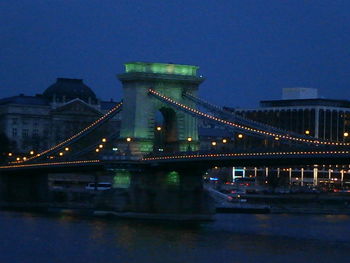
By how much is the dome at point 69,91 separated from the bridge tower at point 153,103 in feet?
234

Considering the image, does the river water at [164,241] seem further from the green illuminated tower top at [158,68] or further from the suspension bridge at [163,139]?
the green illuminated tower top at [158,68]

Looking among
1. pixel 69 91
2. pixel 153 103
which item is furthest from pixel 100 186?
pixel 69 91

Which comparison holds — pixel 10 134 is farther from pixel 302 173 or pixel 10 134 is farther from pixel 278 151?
pixel 278 151

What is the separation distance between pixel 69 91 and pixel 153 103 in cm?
7537

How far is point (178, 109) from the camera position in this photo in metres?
104

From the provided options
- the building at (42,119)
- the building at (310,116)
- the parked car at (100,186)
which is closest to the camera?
the parked car at (100,186)

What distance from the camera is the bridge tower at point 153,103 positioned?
105 meters

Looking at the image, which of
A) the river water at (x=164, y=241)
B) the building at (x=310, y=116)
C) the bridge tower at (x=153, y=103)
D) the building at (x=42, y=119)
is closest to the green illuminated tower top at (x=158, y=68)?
the bridge tower at (x=153, y=103)

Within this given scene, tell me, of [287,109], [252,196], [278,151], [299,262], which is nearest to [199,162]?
[278,151]

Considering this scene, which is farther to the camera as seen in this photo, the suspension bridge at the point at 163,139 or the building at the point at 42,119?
the building at the point at 42,119

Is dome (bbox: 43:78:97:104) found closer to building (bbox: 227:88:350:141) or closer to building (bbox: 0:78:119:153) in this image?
building (bbox: 0:78:119:153)

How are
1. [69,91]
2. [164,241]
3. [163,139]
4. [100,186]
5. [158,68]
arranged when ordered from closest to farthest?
[164,241], [158,68], [163,139], [100,186], [69,91]

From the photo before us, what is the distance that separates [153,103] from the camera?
105m

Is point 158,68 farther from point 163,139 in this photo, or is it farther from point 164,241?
point 164,241
